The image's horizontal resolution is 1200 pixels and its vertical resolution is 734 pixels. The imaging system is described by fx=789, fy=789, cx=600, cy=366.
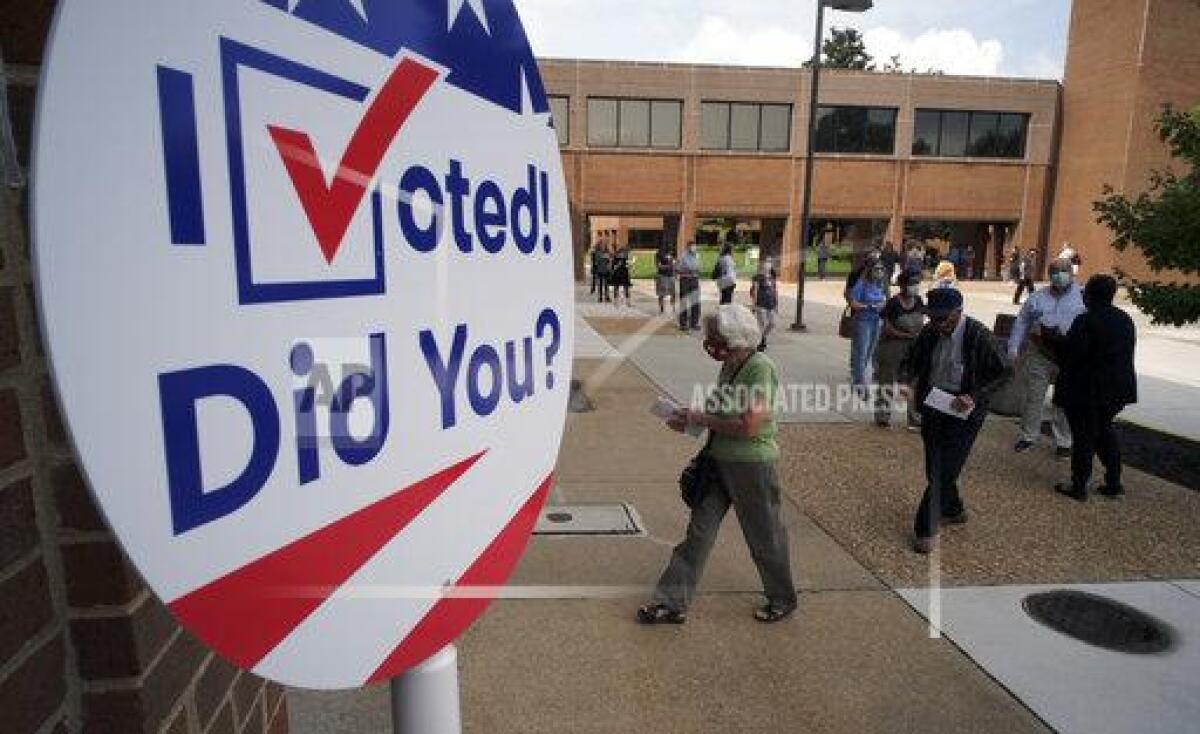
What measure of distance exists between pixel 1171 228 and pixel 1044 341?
1484 millimetres

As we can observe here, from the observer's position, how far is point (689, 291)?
18000 mm

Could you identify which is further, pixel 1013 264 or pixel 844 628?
pixel 1013 264

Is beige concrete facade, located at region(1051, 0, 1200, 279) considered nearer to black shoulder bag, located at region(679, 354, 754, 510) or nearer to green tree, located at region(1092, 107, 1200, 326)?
green tree, located at region(1092, 107, 1200, 326)

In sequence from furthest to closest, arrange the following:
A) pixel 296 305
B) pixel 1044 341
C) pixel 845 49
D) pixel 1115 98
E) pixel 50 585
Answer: pixel 845 49, pixel 1115 98, pixel 1044 341, pixel 50 585, pixel 296 305

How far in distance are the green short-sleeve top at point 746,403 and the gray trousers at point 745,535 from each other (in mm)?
83

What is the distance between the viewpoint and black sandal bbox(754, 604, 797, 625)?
4.30 meters

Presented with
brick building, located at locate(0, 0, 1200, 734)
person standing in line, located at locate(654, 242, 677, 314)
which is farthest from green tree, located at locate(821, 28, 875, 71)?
person standing in line, located at locate(654, 242, 677, 314)

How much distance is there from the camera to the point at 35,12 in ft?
3.18

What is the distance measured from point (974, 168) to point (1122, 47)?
6675 mm

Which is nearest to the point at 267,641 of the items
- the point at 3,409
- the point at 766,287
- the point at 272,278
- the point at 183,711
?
the point at 272,278

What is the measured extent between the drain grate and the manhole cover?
254 centimetres

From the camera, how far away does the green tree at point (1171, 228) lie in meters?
7.22

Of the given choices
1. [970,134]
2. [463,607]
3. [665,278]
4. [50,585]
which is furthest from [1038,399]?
[970,134]

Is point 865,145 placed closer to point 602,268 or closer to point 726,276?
point 602,268
